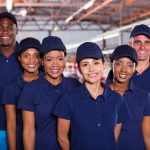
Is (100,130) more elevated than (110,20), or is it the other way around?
(110,20)

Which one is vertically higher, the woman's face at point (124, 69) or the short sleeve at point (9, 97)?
the woman's face at point (124, 69)

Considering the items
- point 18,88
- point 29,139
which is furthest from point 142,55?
point 29,139

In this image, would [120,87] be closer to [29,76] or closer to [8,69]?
[29,76]

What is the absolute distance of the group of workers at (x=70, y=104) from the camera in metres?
2.21

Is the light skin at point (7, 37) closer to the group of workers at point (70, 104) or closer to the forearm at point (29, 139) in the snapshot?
the group of workers at point (70, 104)

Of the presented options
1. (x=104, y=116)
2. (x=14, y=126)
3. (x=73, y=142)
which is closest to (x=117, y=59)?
(x=104, y=116)

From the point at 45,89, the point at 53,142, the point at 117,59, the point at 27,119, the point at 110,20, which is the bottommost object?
the point at 53,142

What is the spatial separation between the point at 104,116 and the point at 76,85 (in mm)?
414

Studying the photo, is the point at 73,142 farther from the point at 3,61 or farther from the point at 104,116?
the point at 3,61

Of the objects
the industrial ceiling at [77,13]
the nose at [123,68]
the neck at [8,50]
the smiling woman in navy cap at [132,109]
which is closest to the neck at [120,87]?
the smiling woman in navy cap at [132,109]

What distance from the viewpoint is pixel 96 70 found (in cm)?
226

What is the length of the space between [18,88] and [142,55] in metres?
1.11

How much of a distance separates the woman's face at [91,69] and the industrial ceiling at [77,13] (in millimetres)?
7788

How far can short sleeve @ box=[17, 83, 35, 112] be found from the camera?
2309 mm
